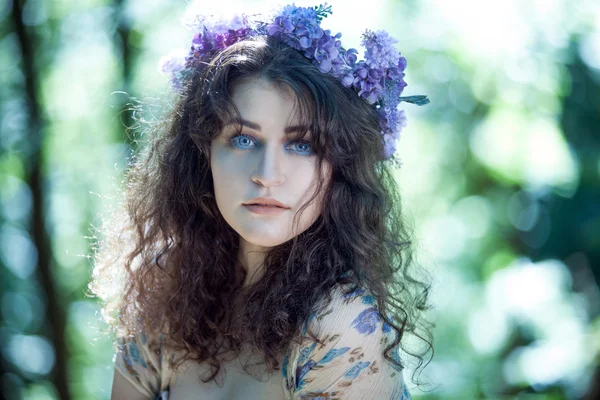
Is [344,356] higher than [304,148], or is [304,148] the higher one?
[304,148]

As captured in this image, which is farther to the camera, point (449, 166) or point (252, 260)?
point (449, 166)

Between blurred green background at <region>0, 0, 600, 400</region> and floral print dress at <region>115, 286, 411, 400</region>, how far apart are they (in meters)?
2.47

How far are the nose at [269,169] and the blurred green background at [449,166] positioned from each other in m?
2.42

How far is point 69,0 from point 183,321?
304cm

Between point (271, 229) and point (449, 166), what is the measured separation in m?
3.42

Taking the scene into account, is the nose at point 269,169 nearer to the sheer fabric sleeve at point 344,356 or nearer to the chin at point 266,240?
the chin at point 266,240

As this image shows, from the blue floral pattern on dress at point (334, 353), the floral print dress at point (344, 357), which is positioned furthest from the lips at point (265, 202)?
the blue floral pattern on dress at point (334, 353)

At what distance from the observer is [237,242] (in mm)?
1901

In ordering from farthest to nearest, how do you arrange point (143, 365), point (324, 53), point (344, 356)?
point (143, 365), point (324, 53), point (344, 356)

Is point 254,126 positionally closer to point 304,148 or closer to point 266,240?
point 304,148

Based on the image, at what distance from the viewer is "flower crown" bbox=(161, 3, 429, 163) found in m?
1.64

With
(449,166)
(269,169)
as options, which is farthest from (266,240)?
(449,166)

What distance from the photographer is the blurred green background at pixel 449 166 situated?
418 centimetres

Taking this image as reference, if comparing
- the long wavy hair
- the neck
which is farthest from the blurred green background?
the neck
